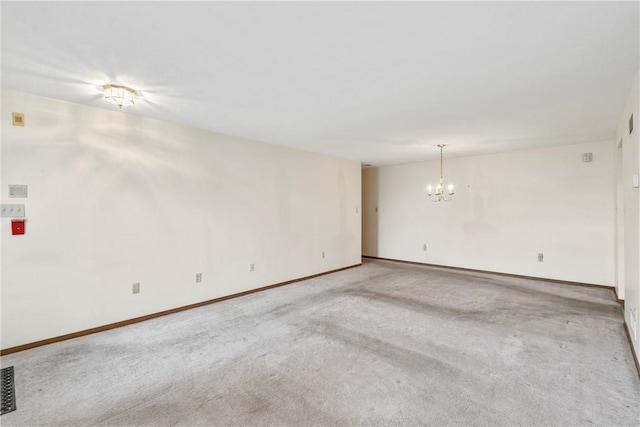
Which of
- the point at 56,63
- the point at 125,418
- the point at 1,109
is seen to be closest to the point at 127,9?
the point at 56,63

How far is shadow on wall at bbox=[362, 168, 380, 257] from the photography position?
7814mm

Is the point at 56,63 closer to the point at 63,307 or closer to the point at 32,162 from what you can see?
the point at 32,162

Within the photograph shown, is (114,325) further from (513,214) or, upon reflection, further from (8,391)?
(513,214)

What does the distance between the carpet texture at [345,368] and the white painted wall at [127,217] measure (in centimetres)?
38

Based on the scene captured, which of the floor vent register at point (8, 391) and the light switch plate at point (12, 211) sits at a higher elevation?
the light switch plate at point (12, 211)

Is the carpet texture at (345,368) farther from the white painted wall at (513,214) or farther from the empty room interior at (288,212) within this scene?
the white painted wall at (513,214)

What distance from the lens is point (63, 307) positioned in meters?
3.04

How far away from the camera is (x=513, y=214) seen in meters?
5.66

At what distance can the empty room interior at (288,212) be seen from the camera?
1895mm

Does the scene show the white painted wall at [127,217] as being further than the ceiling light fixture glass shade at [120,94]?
Yes

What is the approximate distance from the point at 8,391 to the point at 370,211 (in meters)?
6.92

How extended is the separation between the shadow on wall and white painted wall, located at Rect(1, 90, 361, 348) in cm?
305

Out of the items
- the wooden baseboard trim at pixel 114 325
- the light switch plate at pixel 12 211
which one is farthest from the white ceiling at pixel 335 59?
the wooden baseboard trim at pixel 114 325

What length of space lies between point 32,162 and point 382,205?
6461mm
